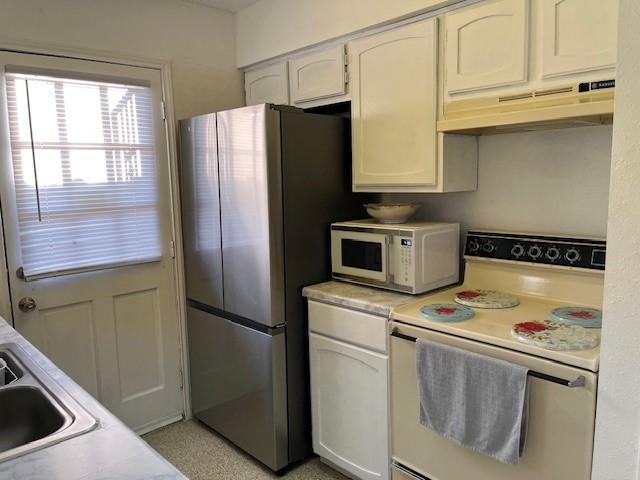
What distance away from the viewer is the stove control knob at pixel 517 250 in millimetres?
2080

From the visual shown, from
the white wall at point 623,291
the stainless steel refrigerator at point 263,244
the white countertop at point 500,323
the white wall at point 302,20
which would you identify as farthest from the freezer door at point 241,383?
the white wall at point 302,20

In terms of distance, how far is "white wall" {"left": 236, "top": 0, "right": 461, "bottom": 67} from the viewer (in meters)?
2.16

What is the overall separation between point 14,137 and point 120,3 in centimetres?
87

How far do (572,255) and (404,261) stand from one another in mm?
652

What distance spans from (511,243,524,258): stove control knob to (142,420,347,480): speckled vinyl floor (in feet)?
4.29

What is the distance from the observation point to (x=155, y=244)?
2.73 meters

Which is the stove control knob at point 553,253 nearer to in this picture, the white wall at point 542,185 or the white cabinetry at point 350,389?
the white wall at point 542,185

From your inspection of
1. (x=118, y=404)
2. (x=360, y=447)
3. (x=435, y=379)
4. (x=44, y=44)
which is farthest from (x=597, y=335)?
(x=44, y=44)

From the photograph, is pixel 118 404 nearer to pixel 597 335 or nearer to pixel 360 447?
pixel 360 447

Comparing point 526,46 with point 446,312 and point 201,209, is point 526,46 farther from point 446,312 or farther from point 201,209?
point 201,209

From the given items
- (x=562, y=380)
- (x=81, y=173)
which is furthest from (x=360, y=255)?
(x=81, y=173)

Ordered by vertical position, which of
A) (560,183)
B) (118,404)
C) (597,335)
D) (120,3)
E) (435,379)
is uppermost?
(120,3)

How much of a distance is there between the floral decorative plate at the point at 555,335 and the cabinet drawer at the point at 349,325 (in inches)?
21.3

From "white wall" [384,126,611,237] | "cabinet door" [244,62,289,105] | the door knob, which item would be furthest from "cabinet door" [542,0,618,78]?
the door knob
